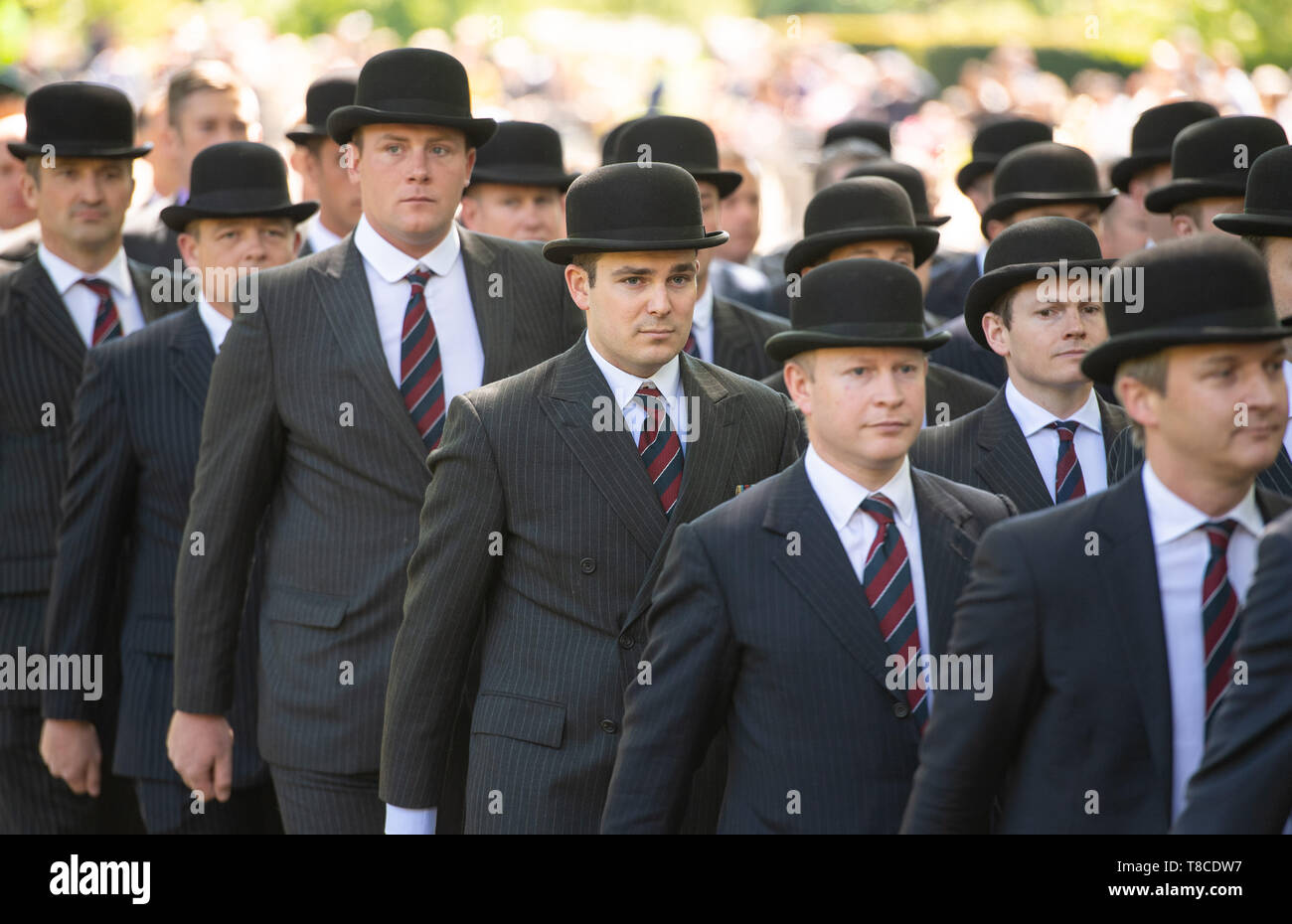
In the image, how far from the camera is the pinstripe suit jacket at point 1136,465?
4.55m

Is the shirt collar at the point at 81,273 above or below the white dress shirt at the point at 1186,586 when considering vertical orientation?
above

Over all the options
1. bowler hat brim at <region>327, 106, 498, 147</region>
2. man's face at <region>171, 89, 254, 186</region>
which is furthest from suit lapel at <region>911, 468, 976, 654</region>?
man's face at <region>171, 89, 254, 186</region>

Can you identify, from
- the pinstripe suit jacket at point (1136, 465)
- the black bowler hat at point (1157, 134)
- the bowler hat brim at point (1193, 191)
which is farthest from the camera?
the black bowler hat at point (1157, 134)

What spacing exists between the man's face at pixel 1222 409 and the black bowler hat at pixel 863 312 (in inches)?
24.8

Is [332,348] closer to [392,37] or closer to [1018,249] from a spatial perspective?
[1018,249]

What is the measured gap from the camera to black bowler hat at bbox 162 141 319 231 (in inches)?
273

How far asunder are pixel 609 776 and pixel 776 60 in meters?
23.9

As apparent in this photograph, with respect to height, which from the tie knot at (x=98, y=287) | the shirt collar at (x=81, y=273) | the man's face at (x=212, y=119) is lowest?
the tie knot at (x=98, y=287)

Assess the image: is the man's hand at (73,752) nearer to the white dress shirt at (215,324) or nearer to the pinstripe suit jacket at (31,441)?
the pinstripe suit jacket at (31,441)

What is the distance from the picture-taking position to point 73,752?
21.3ft

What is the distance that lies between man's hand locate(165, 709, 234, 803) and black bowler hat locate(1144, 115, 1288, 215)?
357 cm

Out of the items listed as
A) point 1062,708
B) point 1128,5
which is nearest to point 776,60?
point 1128,5

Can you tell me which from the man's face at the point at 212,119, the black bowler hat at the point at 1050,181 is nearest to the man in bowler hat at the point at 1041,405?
the black bowler hat at the point at 1050,181

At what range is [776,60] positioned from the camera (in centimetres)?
2769
